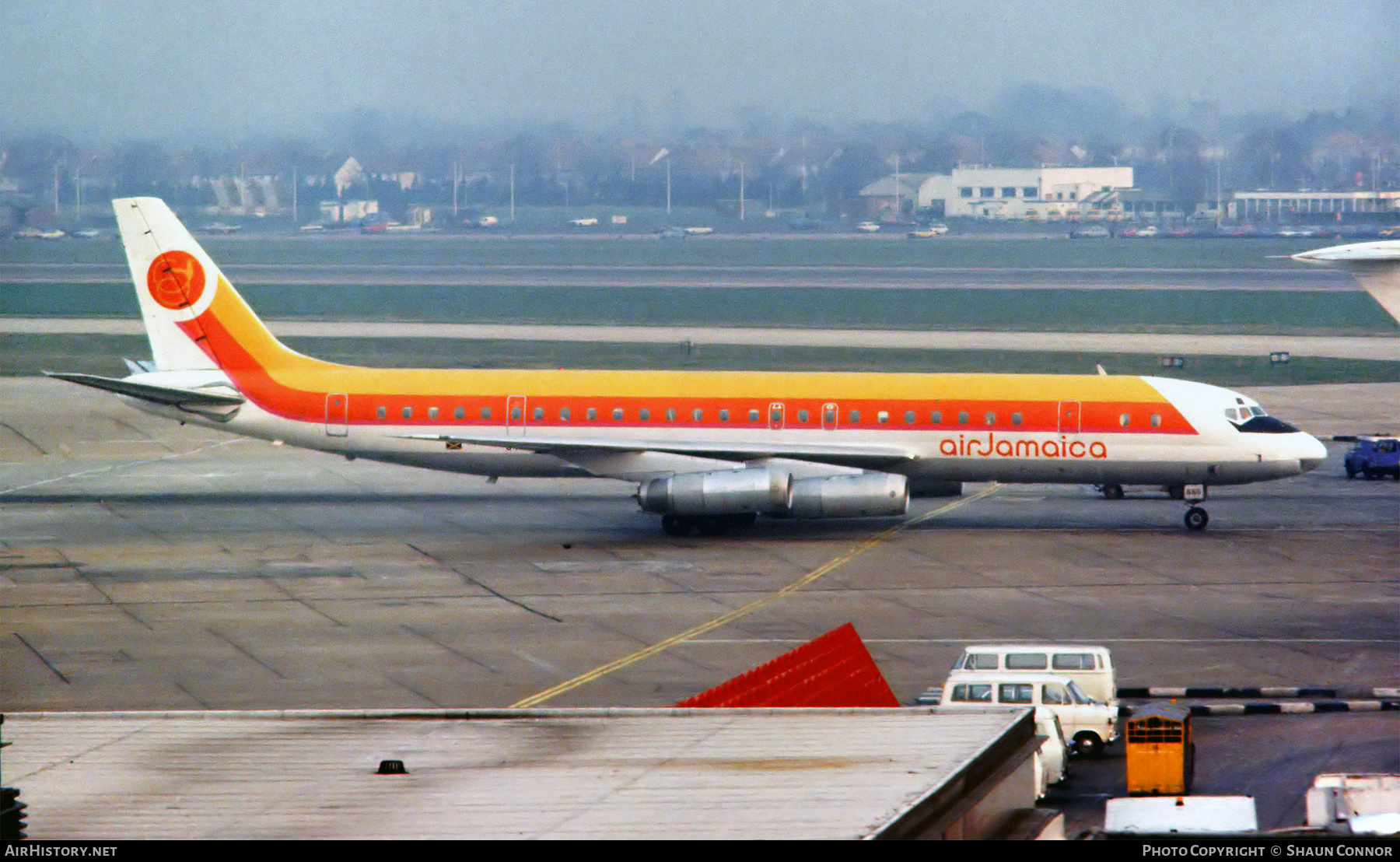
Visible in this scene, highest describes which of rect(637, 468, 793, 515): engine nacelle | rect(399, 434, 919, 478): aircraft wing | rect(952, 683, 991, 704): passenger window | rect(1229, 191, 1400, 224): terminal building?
rect(1229, 191, 1400, 224): terminal building

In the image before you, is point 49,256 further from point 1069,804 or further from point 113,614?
point 1069,804

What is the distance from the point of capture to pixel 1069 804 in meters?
23.1

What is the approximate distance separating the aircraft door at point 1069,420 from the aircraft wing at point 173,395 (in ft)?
72.8

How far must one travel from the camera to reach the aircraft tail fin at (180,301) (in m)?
47.5

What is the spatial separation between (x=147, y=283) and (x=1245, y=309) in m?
99.5

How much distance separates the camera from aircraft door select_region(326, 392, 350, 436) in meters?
45.9

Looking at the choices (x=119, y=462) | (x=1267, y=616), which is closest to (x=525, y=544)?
(x=1267, y=616)

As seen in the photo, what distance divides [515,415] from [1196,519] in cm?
1824

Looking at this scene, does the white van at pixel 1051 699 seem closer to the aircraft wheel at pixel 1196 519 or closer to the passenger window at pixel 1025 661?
the passenger window at pixel 1025 661

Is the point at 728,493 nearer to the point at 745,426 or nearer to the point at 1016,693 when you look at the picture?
the point at 745,426

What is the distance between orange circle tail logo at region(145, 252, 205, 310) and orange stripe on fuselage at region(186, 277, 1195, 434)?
0.80 m

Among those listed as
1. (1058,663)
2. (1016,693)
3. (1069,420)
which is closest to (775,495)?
(1069,420)

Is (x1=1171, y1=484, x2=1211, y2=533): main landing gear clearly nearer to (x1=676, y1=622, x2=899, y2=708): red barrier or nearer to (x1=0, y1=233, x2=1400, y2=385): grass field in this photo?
(x1=676, y1=622, x2=899, y2=708): red barrier

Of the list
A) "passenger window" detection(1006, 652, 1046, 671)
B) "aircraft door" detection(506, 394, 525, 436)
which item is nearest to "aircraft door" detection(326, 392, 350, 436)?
"aircraft door" detection(506, 394, 525, 436)
